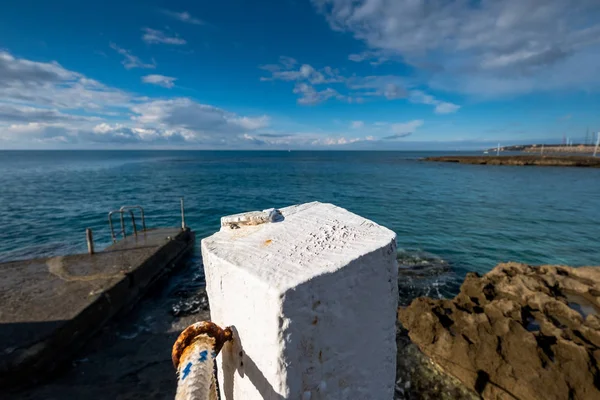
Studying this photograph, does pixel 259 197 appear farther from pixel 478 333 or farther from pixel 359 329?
pixel 359 329

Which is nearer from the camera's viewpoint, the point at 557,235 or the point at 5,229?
the point at 557,235

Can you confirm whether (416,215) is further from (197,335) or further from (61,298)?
(197,335)

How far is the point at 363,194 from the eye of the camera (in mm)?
29078

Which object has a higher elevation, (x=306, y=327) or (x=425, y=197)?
(x=306, y=327)

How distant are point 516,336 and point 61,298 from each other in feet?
34.8

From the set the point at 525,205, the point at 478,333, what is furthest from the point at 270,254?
the point at 525,205

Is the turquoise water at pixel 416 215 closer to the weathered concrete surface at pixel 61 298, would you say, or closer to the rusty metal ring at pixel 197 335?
the weathered concrete surface at pixel 61 298

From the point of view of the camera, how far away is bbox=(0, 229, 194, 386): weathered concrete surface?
5.45m

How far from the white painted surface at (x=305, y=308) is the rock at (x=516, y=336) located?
228 inches

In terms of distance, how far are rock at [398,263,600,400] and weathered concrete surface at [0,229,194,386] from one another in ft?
25.6

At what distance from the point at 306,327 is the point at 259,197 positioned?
2693 cm

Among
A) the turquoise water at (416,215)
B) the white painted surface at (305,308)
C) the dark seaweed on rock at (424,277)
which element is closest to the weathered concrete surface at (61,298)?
the turquoise water at (416,215)

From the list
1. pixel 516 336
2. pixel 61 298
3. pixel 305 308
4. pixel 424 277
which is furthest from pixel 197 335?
pixel 424 277

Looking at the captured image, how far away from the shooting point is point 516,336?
19.1ft
